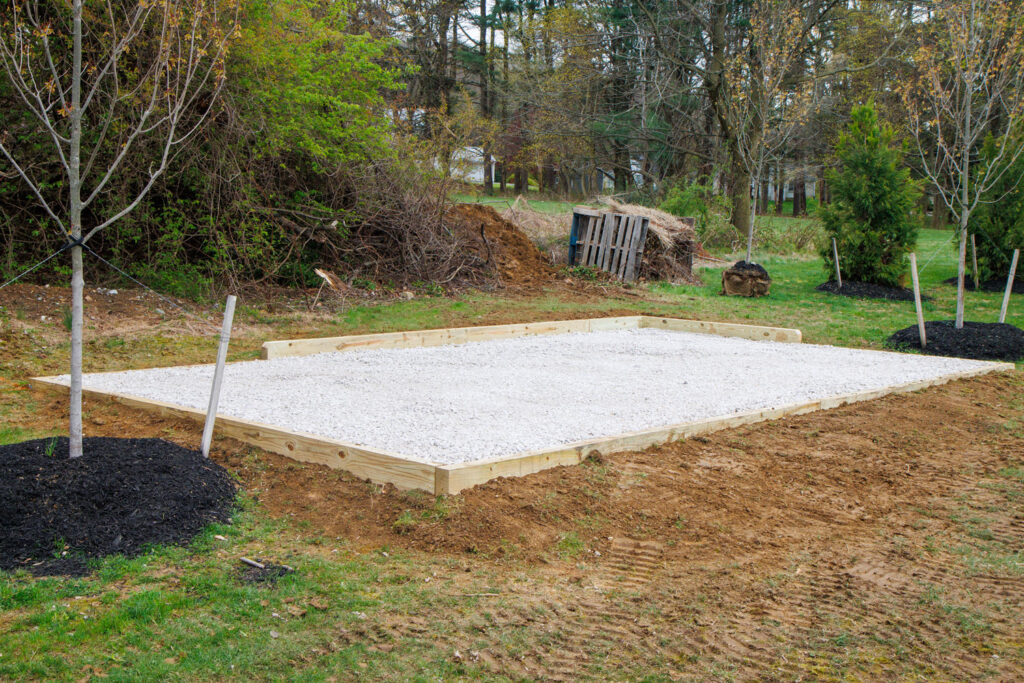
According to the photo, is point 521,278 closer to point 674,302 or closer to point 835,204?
point 674,302

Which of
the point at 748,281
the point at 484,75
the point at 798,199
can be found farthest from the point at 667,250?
the point at 798,199

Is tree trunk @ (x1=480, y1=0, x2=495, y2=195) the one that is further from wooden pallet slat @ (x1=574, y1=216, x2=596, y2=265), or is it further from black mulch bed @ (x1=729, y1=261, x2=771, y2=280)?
black mulch bed @ (x1=729, y1=261, x2=771, y2=280)

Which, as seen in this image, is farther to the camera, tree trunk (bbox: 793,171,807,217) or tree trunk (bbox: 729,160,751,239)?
tree trunk (bbox: 793,171,807,217)

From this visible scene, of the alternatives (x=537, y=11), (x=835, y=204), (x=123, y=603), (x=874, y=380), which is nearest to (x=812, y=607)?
(x=123, y=603)

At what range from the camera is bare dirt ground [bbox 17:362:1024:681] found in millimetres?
2746

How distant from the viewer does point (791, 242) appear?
20531mm

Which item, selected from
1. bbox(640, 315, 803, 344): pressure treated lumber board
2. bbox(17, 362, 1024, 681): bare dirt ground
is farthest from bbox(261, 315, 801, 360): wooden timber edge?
bbox(17, 362, 1024, 681): bare dirt ground

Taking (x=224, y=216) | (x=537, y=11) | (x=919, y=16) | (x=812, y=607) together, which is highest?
(x=537, y=11)

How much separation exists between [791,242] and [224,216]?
582 inches

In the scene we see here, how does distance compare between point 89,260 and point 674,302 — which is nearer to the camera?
point 89,260

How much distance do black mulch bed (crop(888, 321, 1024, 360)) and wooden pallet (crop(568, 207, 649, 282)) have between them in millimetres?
5645

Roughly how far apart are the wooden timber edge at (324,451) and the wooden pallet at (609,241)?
33.5 feet

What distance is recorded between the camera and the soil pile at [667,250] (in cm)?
1473

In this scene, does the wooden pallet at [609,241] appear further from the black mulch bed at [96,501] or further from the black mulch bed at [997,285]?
the black mulch bed at [96,501]
